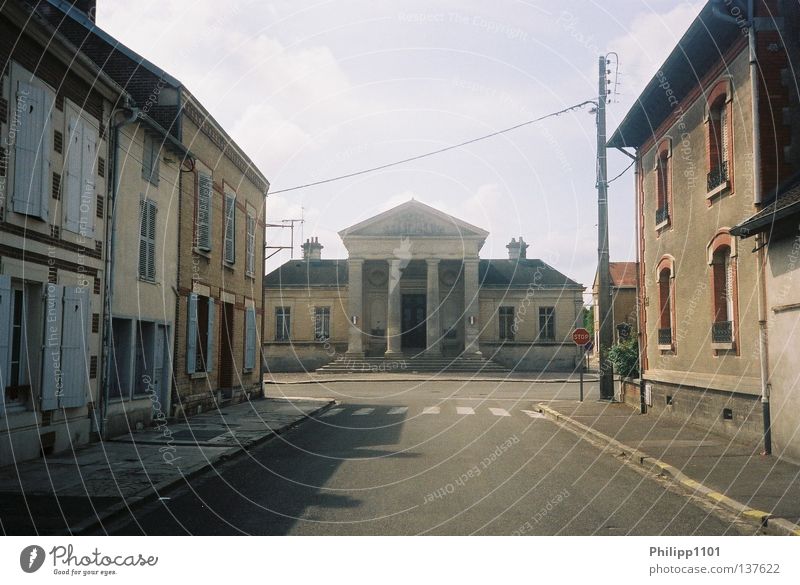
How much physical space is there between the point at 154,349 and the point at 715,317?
39.8 feet

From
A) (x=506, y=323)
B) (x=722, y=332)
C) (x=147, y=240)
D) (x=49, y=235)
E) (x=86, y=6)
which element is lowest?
(x=722, y=332)

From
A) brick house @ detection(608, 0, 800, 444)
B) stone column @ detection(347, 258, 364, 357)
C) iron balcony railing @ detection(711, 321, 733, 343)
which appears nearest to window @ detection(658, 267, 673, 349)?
brick house @ detection(608, 0, 800, 444)

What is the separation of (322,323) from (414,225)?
32.7ft

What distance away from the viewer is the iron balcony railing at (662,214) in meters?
19.4

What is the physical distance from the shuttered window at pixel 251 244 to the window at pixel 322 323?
93.6 feet

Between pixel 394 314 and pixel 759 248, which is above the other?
pixel 759 248

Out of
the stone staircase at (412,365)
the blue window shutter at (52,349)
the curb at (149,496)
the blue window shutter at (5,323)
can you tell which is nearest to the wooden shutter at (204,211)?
the curb at (149,496)

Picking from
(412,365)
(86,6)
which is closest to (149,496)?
(86,6)

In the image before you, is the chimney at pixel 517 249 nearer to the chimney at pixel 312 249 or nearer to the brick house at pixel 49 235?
the chimney at pixel 312 249

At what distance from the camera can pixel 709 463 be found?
11727 millimetres

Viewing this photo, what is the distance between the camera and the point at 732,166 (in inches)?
583

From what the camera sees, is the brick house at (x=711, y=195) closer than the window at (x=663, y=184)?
Yes

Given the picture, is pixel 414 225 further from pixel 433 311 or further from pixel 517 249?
pixel 517 249

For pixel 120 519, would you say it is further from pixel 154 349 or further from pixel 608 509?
pixel 154 349
